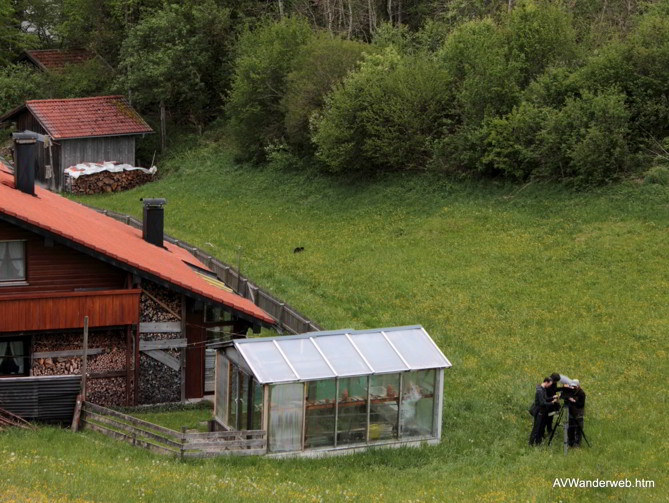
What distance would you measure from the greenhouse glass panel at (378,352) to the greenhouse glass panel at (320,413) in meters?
1.21

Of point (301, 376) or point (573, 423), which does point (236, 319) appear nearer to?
point (301, 376)

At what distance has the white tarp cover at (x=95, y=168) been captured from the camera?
187 ft

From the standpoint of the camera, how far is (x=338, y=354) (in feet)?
74.6

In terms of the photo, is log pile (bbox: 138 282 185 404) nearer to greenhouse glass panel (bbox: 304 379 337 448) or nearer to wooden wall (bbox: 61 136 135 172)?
greenhouse glass panel (bbox: 304 379 337 448)

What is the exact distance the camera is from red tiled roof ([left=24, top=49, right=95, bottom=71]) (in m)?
70.1

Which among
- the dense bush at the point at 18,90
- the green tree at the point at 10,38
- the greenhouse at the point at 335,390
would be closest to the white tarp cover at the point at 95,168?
the dense bush at the point at 18,90

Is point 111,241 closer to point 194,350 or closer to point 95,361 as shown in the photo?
point 95,361

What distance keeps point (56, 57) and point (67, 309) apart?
5045 centimetres

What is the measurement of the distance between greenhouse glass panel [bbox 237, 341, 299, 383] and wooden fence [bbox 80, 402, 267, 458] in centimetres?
120

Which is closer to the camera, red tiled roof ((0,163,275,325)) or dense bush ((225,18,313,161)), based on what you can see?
red tiled roof ((0,163,275,325))

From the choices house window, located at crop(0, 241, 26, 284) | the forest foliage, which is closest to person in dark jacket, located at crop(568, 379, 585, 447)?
house window, located at crop(0, 241, 26, 284)

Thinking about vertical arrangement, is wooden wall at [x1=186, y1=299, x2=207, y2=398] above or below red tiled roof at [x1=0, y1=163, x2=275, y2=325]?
below

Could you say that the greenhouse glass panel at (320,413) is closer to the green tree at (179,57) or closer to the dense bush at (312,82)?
the dense bush at (312,82)

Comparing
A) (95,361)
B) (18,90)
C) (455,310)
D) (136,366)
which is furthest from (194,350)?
(18,90)
